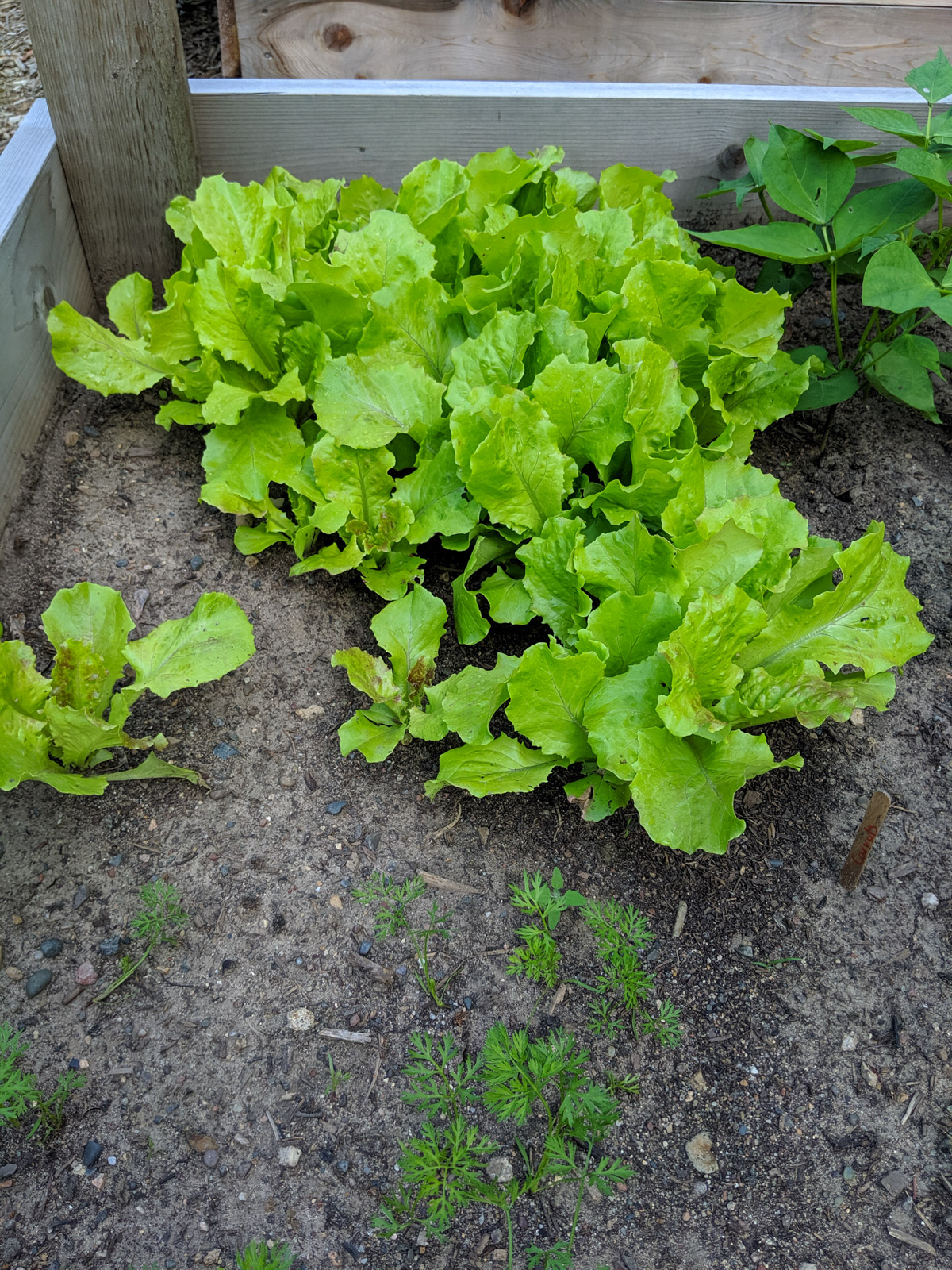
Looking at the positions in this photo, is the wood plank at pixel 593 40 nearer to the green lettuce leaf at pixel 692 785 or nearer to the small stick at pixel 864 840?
the green lettuce leaf at pixel 692 785

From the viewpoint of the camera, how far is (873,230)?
186 centimetres

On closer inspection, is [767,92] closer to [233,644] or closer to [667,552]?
[667,552]

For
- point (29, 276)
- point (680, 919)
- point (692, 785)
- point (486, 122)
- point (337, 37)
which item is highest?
point (337, 37)

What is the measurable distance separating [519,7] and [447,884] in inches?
102

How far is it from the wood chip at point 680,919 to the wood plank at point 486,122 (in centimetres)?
184

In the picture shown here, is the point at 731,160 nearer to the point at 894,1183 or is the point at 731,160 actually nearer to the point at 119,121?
the point at 119,121

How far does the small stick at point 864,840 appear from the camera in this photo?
1.39 metres

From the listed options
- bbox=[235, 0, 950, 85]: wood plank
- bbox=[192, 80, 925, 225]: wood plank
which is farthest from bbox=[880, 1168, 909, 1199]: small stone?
bbox=[235, 0, 950, 85]: wood plank

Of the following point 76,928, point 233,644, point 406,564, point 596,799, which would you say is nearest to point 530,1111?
point 596,799

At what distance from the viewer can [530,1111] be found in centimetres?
125

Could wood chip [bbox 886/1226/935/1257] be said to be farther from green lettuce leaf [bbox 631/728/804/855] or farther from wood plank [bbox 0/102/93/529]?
wood plank [bbox 0/102/93/529]

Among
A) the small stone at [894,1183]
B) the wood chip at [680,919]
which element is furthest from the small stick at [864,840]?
the small stone at [894,1183]

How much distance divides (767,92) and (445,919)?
2125mm

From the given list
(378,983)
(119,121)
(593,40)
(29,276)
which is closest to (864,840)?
(378,983)
